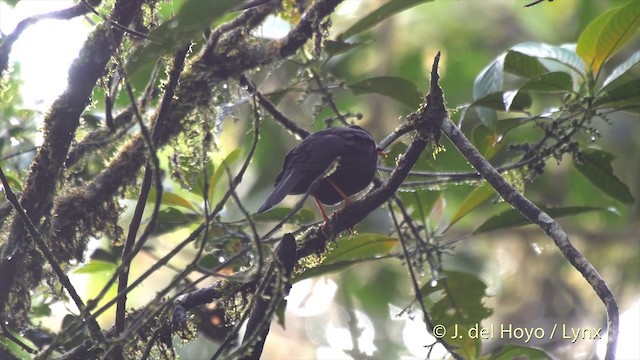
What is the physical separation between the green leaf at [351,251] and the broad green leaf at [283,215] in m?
0.41

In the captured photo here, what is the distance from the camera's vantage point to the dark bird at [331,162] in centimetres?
354

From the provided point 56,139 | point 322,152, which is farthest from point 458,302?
point 56,139

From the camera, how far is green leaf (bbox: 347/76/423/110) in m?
4.00

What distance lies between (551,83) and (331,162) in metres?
1.11

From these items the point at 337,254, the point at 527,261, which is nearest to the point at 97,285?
the point at 337,254

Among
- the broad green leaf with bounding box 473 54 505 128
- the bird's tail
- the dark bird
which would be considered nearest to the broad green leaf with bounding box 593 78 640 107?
the broad green leaf with bounding box 473 54 505 128

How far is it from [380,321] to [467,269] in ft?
4.90

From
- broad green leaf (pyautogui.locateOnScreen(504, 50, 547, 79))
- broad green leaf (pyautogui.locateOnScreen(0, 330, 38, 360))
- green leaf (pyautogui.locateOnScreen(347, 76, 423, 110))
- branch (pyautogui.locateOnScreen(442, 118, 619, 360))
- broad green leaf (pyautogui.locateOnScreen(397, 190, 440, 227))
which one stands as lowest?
broad green leaf (pyautogui.locateOnScreen(0, 330, 38, 360))

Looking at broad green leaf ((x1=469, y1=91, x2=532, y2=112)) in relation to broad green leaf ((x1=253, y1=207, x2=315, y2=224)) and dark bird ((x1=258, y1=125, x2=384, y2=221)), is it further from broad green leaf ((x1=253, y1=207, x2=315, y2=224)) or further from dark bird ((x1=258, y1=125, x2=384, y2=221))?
broad green leaf ((x1=253, y1=207, x2=315, y2=224))

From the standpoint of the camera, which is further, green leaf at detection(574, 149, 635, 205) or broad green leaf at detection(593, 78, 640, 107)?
green leaf at detection(574, 149, 635, 205)

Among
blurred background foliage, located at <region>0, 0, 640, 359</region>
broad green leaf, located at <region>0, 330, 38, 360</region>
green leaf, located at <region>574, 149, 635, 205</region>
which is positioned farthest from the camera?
blurred background foliage, located at <region>0, 0, 640, 359</region>

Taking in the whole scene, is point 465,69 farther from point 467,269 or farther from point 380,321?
point 380,321

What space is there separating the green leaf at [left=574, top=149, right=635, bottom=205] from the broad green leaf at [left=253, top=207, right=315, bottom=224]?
1.49 metres

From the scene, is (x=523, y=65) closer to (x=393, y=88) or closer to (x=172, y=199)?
(x=393, y=88)
